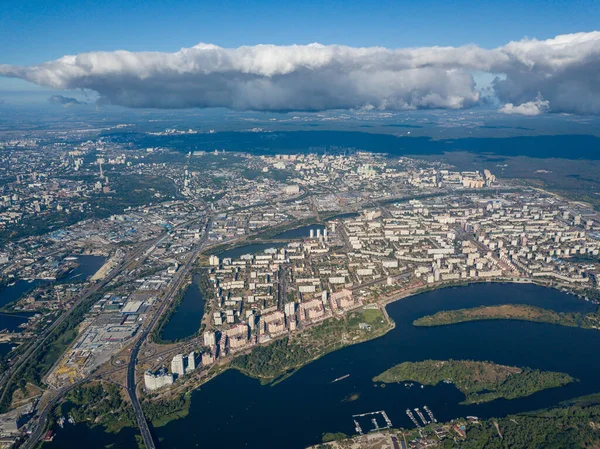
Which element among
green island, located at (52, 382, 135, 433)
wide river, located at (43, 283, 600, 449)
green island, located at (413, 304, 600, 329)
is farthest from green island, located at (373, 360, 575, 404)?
green island, located at (52, 382, 135, 433)

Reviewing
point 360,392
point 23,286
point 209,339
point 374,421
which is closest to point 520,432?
point 374,421

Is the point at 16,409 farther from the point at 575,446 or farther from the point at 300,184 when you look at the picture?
the point at 300,184

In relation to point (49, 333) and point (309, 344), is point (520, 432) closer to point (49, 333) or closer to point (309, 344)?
point (309, 344)

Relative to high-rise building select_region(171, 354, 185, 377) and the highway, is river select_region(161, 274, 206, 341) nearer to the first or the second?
the highway

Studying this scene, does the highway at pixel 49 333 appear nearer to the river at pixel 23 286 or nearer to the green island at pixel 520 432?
the river at pixel 23 286

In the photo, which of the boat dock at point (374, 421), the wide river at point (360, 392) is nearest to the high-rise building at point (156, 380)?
the wide river at point (360, 392)

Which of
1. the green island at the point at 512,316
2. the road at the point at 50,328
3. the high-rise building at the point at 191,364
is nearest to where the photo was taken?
the road at the point at 50,328

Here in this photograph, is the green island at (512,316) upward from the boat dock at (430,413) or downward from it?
upward
